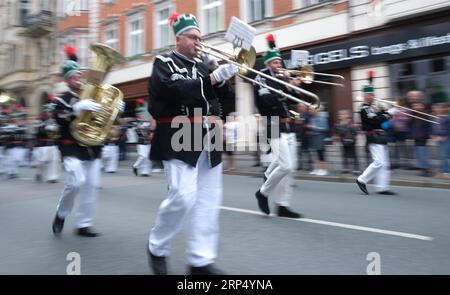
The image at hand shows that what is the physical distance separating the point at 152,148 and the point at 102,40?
2569 cm

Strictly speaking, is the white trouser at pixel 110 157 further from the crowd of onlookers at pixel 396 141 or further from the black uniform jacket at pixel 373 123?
the black uniform jacket at pixel 373 123

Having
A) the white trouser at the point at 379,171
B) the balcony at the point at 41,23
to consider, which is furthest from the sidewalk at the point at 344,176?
the balcony at the point at 41,23

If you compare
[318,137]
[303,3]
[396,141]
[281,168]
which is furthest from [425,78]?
[281,168]

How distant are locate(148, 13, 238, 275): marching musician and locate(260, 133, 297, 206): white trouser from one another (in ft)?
7.17

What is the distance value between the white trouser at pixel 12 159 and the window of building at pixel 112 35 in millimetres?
13882

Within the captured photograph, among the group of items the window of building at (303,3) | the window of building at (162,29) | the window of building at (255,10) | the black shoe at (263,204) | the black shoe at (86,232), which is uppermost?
the window of building at (162,29)

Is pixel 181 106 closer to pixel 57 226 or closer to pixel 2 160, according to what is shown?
pixel 57 226

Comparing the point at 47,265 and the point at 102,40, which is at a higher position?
the point at 102,40

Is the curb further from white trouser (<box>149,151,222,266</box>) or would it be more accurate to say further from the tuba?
white trouser (<box>149,151,222,266</box>)

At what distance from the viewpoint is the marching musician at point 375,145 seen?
856cm

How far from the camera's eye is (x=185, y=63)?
3.80 m

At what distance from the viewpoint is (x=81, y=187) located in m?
5.39
